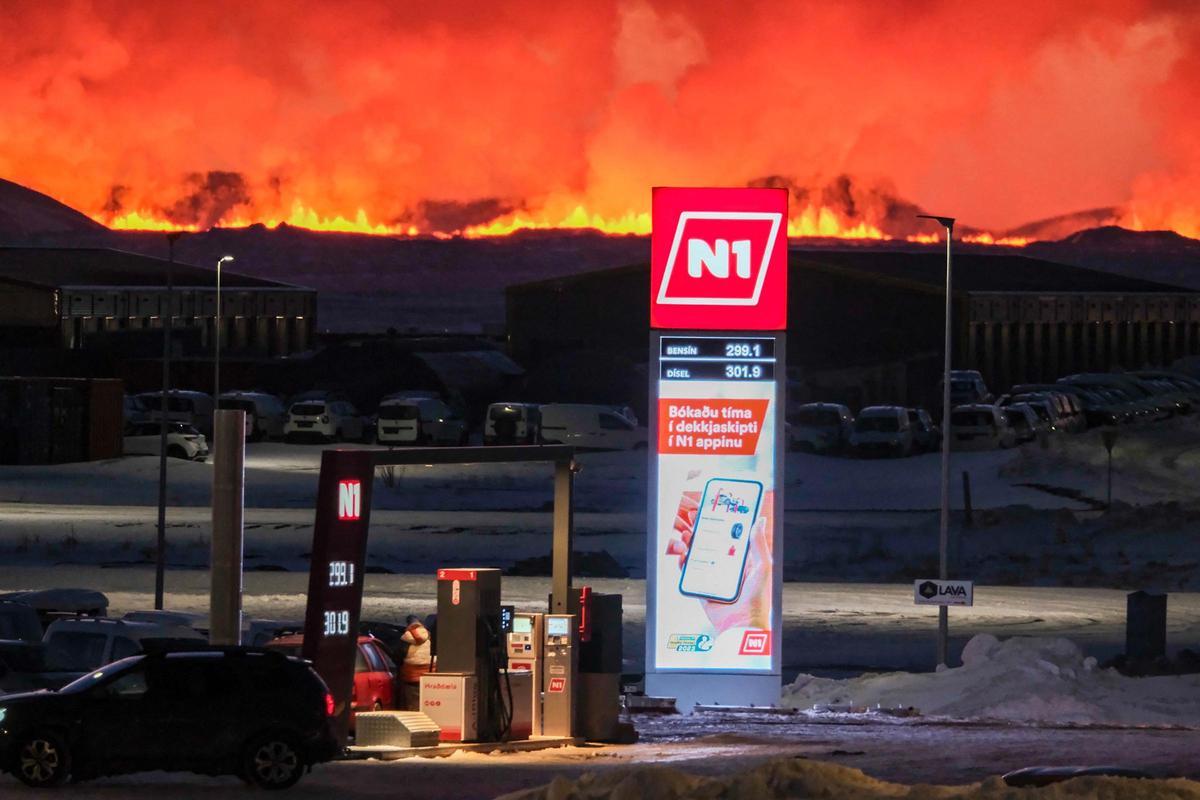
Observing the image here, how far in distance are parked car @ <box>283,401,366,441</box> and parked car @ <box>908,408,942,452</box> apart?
64.0ft

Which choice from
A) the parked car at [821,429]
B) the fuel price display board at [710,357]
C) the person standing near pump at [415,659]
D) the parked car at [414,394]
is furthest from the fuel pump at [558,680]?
the parked car at [414,394]

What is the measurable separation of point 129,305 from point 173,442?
26301 millimetres

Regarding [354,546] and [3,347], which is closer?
[354,546]

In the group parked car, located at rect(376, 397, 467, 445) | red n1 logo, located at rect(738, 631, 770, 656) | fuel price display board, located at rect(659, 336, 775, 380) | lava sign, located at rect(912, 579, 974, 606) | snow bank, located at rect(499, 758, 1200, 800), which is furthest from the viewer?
parked car, located at rect(376, 397, 467, 445)

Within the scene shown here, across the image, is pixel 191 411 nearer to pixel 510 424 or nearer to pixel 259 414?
pixel 259 414

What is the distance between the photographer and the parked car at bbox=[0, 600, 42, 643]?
25.4 metres

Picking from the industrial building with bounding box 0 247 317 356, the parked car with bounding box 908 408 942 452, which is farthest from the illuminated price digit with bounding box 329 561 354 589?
the industrial building with bounding box 0 247 317 356

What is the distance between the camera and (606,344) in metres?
85.9

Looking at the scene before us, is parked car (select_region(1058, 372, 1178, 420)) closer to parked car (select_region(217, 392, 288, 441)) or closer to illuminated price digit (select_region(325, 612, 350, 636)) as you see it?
parked car (select_region(217, 392, 288, 441))

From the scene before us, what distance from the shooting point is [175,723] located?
52.5ft

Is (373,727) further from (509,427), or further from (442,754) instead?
(509,427)

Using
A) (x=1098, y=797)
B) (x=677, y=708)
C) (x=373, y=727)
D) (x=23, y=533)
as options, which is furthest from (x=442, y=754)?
(x=23, y=533)

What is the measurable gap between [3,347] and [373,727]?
Answer: 6331cm

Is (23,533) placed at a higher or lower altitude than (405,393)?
lower
